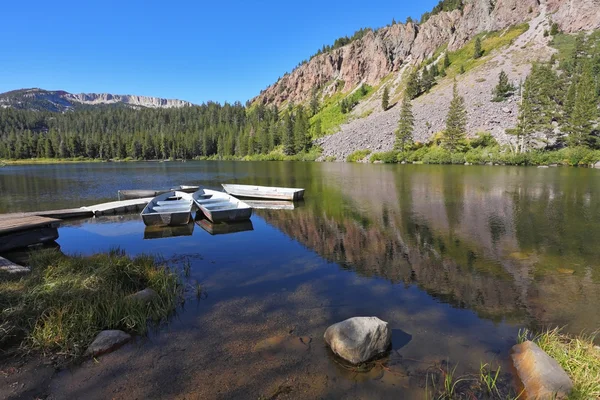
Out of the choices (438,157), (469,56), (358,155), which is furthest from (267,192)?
(469,56)

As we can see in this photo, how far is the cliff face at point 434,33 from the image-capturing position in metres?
97.6

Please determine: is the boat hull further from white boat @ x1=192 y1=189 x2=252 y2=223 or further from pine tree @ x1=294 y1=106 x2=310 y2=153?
pine tree @ x1=294 y1=106 x2=310 y2=153

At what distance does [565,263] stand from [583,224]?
7799mm

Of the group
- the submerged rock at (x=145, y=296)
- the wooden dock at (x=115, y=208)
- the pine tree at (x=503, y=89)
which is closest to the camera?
the submerged rock at (x=145, y=296)

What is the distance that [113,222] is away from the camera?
2097 cm

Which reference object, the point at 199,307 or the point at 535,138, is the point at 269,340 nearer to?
the point at 199,307

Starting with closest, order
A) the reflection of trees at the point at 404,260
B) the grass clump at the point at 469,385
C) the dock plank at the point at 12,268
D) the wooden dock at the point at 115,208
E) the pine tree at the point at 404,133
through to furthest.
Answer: the grass clump at the point at 469,385 → the reflection of trees at the point at 404,260 → the dock plank at the point at 12,268 → the wooden dock at the point at 115,208 → the pine tree at the point at 404,133

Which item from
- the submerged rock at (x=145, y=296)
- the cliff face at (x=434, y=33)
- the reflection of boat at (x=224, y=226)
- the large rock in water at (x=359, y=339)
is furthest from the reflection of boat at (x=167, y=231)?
the cliff face at (x=434, y=33)

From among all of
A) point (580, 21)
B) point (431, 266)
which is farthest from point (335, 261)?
point (580, 21)

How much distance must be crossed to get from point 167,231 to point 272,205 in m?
9.87

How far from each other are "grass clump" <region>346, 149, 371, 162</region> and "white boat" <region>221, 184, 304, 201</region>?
55569 millimetres

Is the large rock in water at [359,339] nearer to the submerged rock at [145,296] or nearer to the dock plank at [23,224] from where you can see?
the submerged rock at [145,296]

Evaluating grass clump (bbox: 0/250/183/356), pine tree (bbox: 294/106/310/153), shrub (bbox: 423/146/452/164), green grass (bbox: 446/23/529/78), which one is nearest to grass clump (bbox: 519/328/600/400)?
grass clump (bbox: 0/250/183/356)

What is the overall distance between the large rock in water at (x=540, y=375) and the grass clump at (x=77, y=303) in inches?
304
